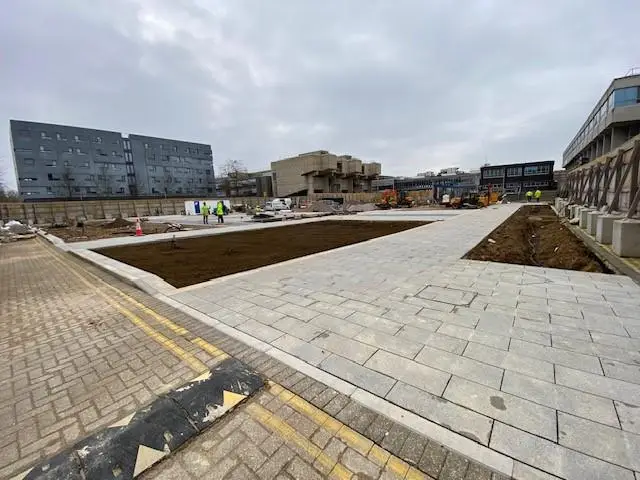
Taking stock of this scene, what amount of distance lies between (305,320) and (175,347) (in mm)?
1773

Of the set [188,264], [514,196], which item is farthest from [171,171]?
[514,196]

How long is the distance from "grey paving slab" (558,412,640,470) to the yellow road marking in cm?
162

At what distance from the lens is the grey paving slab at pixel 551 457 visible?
5.83ft

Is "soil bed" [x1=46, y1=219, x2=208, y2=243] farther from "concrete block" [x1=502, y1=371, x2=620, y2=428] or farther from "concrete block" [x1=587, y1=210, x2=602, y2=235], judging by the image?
"concrete block" [x1=587, y1=210, x2=602, y2=235]

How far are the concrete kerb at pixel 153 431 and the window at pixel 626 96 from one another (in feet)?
166

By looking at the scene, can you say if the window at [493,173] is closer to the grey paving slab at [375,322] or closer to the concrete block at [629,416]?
the grey paving slab at [375,322]

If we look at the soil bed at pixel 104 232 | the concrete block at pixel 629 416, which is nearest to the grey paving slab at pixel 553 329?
the concrete block at pixel 629 416

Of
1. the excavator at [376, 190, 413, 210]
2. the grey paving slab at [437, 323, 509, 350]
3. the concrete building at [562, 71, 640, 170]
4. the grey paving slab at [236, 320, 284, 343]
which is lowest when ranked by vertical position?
the grey paving slab at [437, 323, 509, 350]

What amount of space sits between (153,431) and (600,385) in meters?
3.95

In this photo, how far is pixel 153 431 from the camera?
2295mm

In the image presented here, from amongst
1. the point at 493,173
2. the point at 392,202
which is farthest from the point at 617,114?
the point at 493,173

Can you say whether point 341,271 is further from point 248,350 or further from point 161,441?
point 161,441

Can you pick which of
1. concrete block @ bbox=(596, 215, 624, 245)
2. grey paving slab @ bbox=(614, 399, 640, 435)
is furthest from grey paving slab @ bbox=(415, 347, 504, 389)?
concrete block @ bbox=(596, 215, 624, 245)

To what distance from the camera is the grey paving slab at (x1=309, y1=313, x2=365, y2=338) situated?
3799mm
